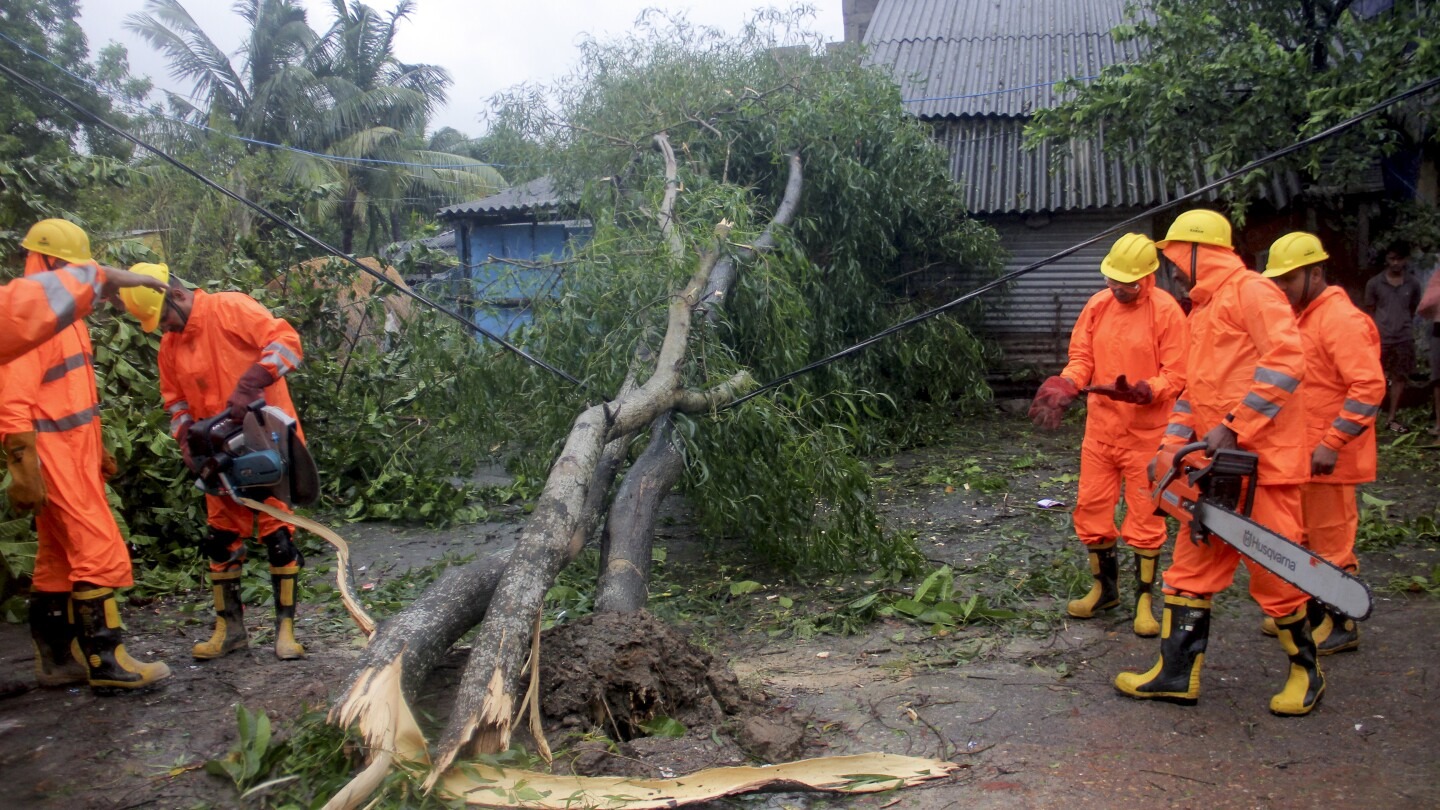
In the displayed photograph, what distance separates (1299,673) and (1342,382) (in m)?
1.24

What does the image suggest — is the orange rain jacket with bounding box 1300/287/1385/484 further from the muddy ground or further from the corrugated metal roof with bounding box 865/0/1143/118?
the corrugated metal roof with bounding box 865/0/1143/118

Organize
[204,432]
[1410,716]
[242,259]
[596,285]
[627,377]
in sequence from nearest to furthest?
[1410,716] < [204,432] < [627,377] < [596,285] < [242,259]

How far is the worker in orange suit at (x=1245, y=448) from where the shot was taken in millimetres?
3592

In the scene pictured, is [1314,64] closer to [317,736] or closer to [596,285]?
[596,285]

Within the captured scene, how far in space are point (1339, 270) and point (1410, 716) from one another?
318 inches

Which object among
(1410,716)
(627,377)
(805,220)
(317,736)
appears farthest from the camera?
(805,220)

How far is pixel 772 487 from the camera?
5617 mm

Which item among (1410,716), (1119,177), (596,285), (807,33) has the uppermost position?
(807,33)

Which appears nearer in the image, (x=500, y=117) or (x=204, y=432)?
(x=204, y=432)

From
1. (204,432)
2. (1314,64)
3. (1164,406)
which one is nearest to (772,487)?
(1164,406)

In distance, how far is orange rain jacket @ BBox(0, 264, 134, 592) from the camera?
153 inches

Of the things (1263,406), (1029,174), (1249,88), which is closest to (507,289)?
(1263,406)

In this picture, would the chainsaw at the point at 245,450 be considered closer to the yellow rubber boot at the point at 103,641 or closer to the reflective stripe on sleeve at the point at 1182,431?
the yellow rubber boot at the point at 103,641

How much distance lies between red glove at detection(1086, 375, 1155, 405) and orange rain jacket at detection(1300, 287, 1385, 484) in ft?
1.94
